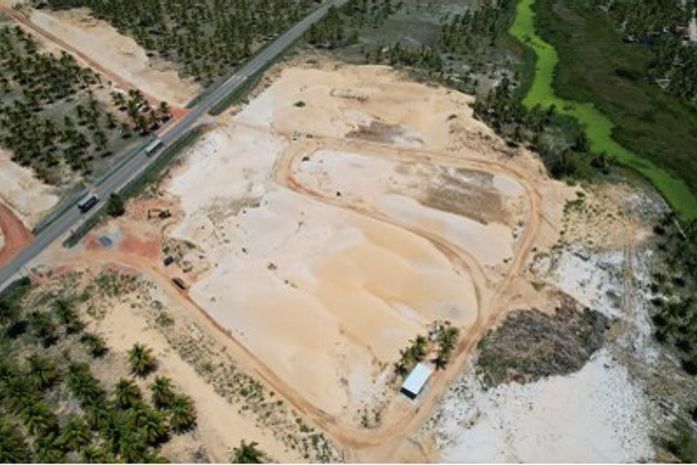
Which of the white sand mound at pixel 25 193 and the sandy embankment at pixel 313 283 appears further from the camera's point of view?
the white sand mound at pixel 25 193

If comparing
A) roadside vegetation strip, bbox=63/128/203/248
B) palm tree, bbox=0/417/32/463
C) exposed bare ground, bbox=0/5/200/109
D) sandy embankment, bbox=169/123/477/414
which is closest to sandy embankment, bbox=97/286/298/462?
sandy embankment, bbox=169/123/477/414

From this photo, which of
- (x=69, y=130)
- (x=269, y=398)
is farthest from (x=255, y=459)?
(x=69, y=130)

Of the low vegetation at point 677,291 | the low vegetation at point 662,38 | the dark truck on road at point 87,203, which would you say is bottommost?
the dark truck on road at point 87,203

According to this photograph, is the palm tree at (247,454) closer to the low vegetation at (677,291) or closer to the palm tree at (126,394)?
the palm tree at (126,394)

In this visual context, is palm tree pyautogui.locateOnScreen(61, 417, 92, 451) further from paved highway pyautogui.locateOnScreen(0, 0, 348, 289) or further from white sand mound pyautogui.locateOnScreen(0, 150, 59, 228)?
white sand mound pyautogui.locateOnScreen(0, 150, 59, 228)

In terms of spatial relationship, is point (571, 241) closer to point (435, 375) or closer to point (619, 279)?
point (619, 279)

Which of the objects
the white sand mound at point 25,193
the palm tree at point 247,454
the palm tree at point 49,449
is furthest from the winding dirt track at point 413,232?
the palm tree at point 49,449
